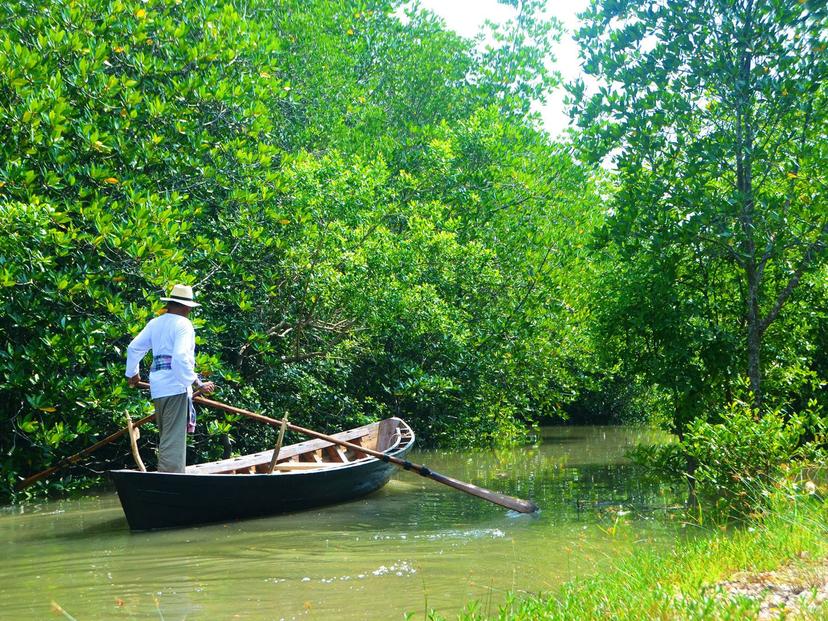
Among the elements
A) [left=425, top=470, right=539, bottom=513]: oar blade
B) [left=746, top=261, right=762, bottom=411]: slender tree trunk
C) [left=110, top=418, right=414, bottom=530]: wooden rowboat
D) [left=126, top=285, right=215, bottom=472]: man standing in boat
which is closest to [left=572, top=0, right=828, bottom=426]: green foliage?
[left=746, top=261, right=762, bottom=411]: slender tree trunk

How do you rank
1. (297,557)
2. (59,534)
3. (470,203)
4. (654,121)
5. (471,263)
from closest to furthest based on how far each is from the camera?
(297,557) → (59,534) → (654,121) → (471,263) → (470,203)

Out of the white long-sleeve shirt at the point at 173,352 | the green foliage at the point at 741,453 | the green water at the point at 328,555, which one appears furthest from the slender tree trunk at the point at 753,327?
the white long-sleeve shirt at the point at 173,352

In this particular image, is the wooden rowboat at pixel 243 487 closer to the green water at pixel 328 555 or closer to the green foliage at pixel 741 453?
the green water at pixel 328 555

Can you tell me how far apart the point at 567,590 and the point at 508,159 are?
15.2 meters

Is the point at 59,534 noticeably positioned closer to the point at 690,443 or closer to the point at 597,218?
the point at 690,443

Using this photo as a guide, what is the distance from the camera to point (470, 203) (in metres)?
19.6

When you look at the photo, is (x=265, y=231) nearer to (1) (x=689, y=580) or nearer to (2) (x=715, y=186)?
(2) (x=715, y=186)

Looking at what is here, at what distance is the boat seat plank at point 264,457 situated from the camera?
11.0 metres

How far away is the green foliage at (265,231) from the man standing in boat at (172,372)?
183 cm

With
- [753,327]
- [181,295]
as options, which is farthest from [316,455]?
[753,327]

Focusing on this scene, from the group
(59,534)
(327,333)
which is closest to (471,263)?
(327,333)

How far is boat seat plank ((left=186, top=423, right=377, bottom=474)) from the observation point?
435 inches

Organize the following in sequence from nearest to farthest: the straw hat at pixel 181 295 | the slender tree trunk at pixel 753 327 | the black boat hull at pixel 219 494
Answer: the black boat hull at pixel 219 494, the straw hat at pixel 181 295, the slender tree trunk at pixel 753 327

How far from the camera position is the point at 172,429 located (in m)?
9.38
